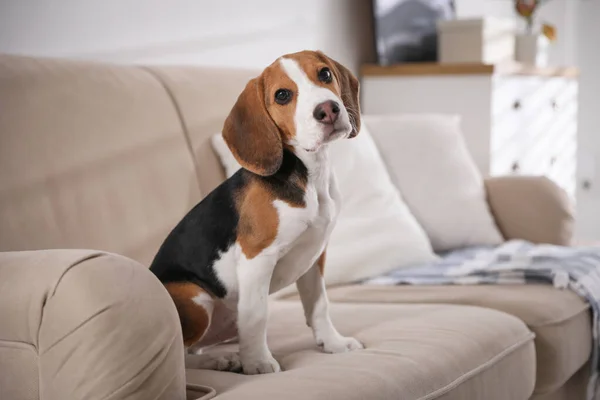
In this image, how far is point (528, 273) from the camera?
2.10 m

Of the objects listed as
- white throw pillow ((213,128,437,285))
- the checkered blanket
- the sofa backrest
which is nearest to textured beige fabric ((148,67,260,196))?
the sofa backrest

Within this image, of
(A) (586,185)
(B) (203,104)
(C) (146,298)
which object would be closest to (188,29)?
(B) (203,104)

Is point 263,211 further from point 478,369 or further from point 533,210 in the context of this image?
point 533,210

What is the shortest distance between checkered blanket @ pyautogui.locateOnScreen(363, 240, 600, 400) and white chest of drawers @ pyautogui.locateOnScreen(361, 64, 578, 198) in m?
0.89

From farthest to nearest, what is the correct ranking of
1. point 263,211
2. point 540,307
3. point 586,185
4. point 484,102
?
point 586,185, point 484,102, point 540,307, point 263,211

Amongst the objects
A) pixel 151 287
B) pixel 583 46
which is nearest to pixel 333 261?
pixel 151 287

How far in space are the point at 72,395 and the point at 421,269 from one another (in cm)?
137

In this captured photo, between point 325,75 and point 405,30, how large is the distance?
87.7 inches

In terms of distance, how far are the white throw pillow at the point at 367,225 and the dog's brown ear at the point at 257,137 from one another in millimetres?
850

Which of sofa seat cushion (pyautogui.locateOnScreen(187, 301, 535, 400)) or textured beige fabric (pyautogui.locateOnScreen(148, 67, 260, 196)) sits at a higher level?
textured beige fabric (pyautogui.locateOnScreen(148, 67, 260, 196))

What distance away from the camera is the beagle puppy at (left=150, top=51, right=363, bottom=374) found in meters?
1.28

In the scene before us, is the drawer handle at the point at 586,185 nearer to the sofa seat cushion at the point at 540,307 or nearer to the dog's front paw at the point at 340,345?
the sofa seat cushion at the point at 540,307

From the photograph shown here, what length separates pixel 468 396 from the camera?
1492 mm

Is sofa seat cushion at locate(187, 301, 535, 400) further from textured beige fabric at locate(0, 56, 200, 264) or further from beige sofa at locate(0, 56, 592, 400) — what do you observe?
textured beige fabric at locate(0, 56, 200, 264)
